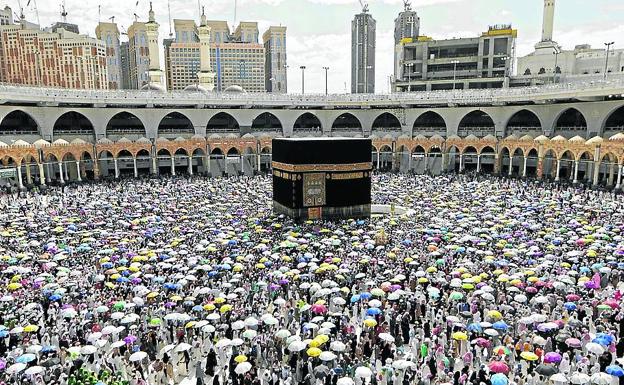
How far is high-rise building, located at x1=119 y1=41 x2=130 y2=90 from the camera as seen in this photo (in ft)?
415

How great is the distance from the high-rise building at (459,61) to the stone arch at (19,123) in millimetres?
42190

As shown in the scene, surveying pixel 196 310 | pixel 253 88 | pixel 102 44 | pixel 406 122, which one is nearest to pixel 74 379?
pixel 196 310

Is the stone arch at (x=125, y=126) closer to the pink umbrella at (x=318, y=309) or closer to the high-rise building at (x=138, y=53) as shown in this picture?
the pink umbrella at (x=318, y=309)

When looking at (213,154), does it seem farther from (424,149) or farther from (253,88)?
(253,88)

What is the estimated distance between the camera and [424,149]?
45.0 m

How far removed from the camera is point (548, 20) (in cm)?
5334

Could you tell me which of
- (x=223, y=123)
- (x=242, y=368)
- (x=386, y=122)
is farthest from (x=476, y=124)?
(x=242, y=368)

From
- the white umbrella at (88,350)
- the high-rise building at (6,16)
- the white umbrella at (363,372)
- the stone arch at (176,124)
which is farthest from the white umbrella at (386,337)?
the high-rise building at (6,16)

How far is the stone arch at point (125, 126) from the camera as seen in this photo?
45.6 m

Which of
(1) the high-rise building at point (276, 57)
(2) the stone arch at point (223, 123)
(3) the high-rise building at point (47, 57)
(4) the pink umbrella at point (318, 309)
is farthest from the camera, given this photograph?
(1) the high-rise building at point (276, 57)

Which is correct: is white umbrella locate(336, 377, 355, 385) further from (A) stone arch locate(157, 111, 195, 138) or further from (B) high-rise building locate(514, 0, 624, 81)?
(B) high-rise building locate(514, 0, 624, 81)

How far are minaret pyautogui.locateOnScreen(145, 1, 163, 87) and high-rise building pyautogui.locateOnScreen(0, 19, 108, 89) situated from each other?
3778 centimetres

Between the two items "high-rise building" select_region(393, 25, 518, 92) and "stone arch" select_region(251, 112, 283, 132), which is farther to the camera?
"high-rise building" select_region(393, 25, 518, 92)

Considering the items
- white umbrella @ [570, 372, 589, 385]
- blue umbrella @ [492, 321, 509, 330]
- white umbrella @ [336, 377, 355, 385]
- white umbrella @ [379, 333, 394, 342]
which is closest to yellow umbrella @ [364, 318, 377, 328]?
white umbrella @ [379, 333, 394, 342]
